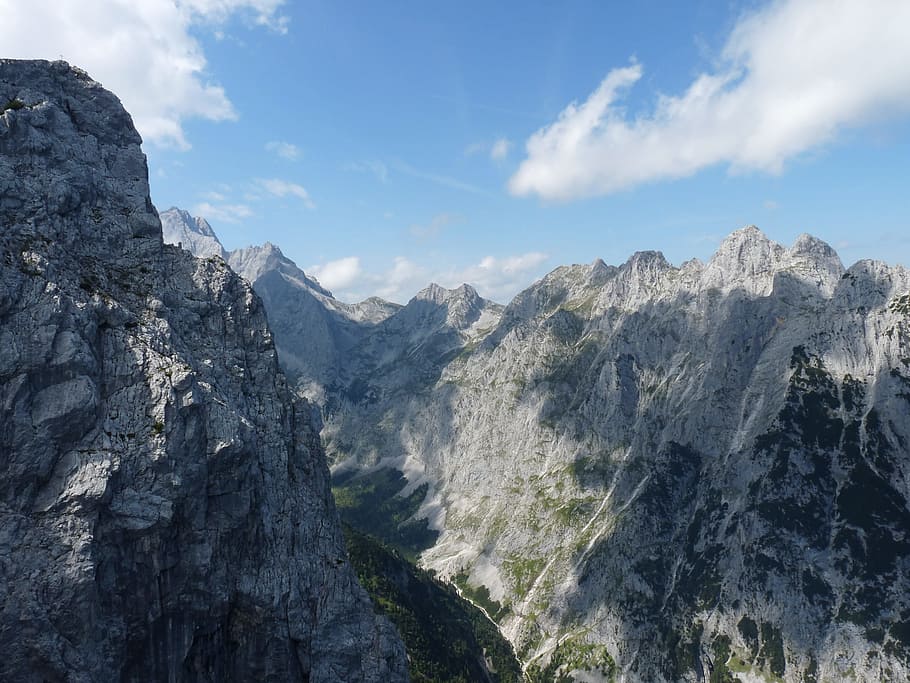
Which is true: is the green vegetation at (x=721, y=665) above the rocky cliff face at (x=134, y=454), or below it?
below

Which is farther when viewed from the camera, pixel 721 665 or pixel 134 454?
pixel 721 665

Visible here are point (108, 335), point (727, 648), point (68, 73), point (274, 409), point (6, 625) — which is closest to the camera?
point (6, 625)

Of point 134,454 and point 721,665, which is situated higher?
point 134,454

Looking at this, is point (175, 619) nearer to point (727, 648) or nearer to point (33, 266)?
point (33, 266)

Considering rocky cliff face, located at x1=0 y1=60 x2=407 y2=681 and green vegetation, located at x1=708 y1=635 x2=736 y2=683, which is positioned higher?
rocky cliff face, located at x1=0 y1=60 x2=407 y2=681

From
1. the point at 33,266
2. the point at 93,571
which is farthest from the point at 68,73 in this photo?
the point at 93,571

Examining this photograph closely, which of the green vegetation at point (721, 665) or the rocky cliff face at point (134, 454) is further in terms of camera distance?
the green vegetation at point (721, 665)

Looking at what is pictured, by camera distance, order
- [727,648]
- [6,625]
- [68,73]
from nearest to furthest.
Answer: [6,625], [68,73], [727,648]

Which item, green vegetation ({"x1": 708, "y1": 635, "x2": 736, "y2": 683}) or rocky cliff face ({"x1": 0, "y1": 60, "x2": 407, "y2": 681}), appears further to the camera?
green vegetation ({"x1": 708, "y1": 635, "x2": 736, "y2": 683})
